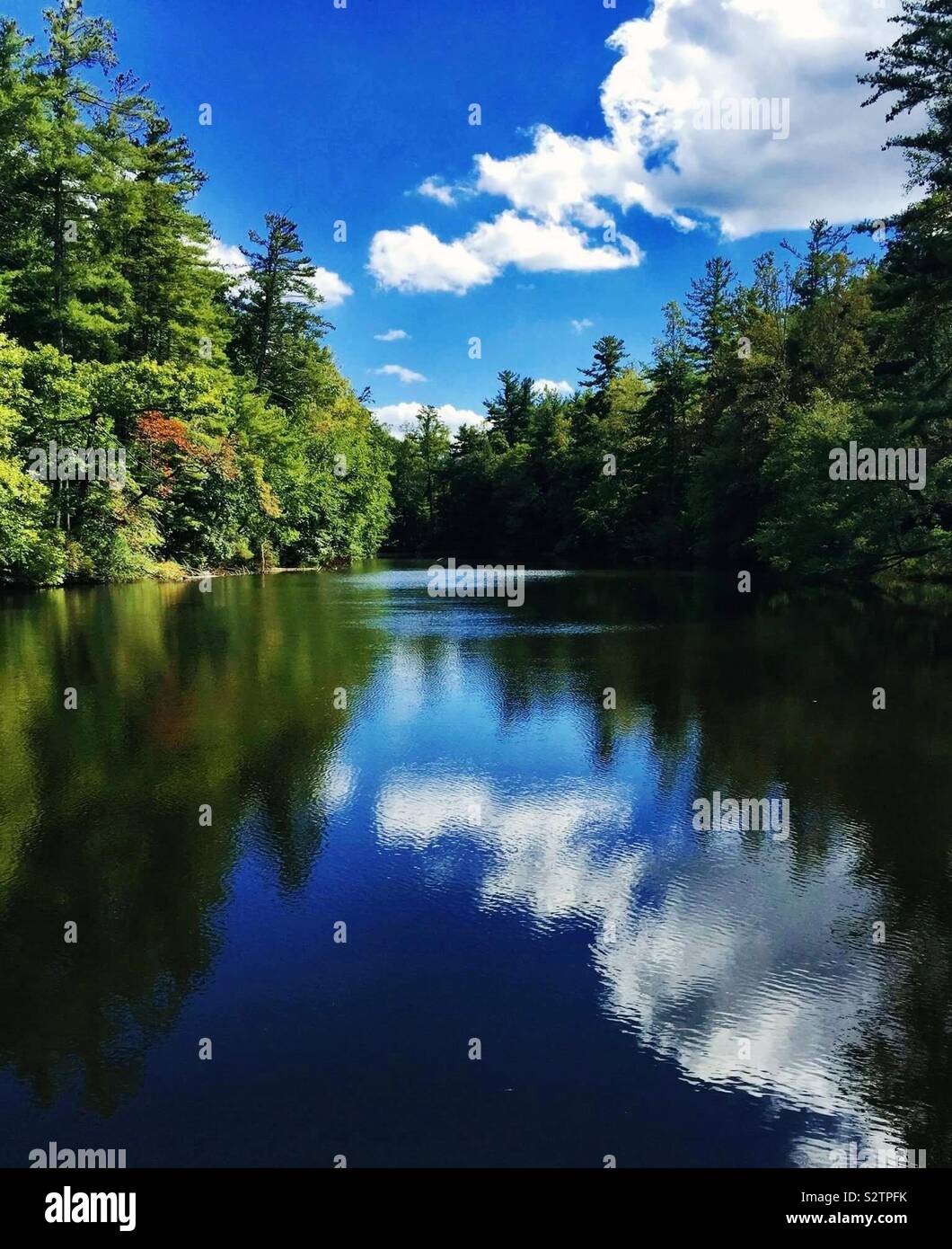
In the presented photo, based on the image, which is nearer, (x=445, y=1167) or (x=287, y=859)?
(x=445, y=1167)

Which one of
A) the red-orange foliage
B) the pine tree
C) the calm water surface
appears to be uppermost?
the pine tree

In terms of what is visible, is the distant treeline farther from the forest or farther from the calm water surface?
the calm water surface

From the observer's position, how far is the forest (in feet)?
82.1

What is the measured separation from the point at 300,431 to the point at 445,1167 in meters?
55.1

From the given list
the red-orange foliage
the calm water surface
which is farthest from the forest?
the calm water surface

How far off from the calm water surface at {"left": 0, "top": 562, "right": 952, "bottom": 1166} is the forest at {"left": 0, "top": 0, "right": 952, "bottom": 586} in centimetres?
1510

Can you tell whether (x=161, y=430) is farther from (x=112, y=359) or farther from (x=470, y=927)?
(x=470, y=927)

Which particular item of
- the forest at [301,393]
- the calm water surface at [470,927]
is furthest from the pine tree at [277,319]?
the calm water surface at [470,927]

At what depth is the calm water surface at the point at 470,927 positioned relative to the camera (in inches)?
152

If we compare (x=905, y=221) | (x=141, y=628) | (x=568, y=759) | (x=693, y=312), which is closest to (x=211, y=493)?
(x=141, y=628)

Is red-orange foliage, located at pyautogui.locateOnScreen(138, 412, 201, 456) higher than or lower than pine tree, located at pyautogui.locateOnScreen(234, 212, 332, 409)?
lower

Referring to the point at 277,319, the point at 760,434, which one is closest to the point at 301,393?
the point at 277,319

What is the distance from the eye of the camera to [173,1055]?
4254mm

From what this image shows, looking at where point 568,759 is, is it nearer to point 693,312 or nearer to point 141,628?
point 141,628
